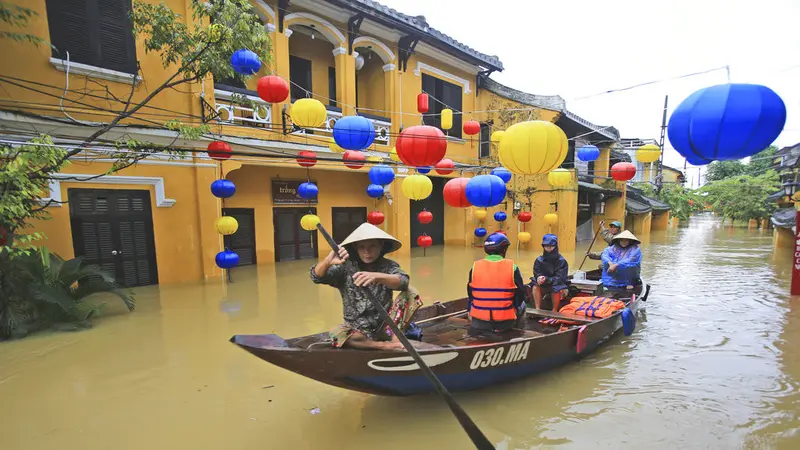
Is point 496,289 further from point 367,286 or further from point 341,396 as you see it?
point 341,396

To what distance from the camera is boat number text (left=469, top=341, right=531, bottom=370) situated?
3562 mm

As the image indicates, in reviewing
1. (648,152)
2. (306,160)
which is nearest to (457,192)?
(306,160)

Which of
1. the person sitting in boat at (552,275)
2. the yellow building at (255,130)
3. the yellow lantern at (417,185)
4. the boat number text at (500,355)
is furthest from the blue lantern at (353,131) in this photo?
the boat number text at (500,355)

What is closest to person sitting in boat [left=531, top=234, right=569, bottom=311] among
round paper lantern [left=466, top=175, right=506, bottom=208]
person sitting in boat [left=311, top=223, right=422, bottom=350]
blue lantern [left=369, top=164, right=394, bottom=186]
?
round paper lantern [left=466, top=175, right=506, bottom=208]

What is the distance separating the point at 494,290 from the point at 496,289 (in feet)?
0.08

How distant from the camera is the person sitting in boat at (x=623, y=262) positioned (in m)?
6.27

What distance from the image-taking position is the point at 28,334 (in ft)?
17.8

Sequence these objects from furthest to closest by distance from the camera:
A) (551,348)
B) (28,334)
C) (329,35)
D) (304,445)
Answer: (329,35), (28,334), (551,348), (304,445)

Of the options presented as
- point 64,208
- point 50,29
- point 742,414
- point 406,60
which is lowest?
point 742,414

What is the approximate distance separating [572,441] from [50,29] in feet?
33.6

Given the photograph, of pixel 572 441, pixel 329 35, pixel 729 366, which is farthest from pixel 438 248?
pixel 572 441

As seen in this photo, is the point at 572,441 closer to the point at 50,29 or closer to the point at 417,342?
the point at 417,342

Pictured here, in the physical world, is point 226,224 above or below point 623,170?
below

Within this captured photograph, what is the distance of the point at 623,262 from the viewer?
6.31m
